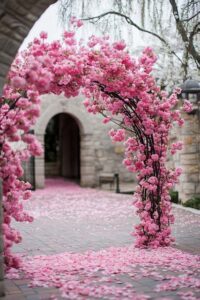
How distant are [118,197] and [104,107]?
22.6ft

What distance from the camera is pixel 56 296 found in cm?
386

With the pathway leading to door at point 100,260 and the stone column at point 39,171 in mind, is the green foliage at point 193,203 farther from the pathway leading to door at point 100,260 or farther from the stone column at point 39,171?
the stone column at point 39,171

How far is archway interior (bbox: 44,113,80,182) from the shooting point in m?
19.4

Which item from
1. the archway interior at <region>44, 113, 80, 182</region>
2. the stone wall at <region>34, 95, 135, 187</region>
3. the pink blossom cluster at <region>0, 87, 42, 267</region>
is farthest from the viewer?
the archway interior at <region>44, 113, 80, 182</region>

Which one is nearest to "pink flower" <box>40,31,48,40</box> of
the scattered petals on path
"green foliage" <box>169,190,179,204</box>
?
the scattered petals on path

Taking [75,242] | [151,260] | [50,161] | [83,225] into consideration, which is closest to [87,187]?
[50,161]

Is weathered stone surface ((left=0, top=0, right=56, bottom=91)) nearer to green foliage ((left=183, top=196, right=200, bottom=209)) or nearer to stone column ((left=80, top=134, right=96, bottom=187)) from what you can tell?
green foliage ((left=183, top=196, right=200, bottom=209))

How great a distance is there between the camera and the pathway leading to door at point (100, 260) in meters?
4.02

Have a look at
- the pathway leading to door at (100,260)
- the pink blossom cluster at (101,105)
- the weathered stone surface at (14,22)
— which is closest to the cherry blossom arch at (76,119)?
the pathway leading to door at (100,260)

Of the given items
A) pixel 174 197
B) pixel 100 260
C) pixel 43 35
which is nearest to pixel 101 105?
pixel 43 35

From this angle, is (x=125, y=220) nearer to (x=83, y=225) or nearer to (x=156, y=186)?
(x=83, y=225)

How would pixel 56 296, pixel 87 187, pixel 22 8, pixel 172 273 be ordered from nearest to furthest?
1. pixel 22 8
2. pixel 56 296
3. pixel 172 273
4. pixel 87 187

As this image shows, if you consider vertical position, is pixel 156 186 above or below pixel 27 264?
above

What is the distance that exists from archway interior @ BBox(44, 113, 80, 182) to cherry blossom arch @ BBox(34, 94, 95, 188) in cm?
270
